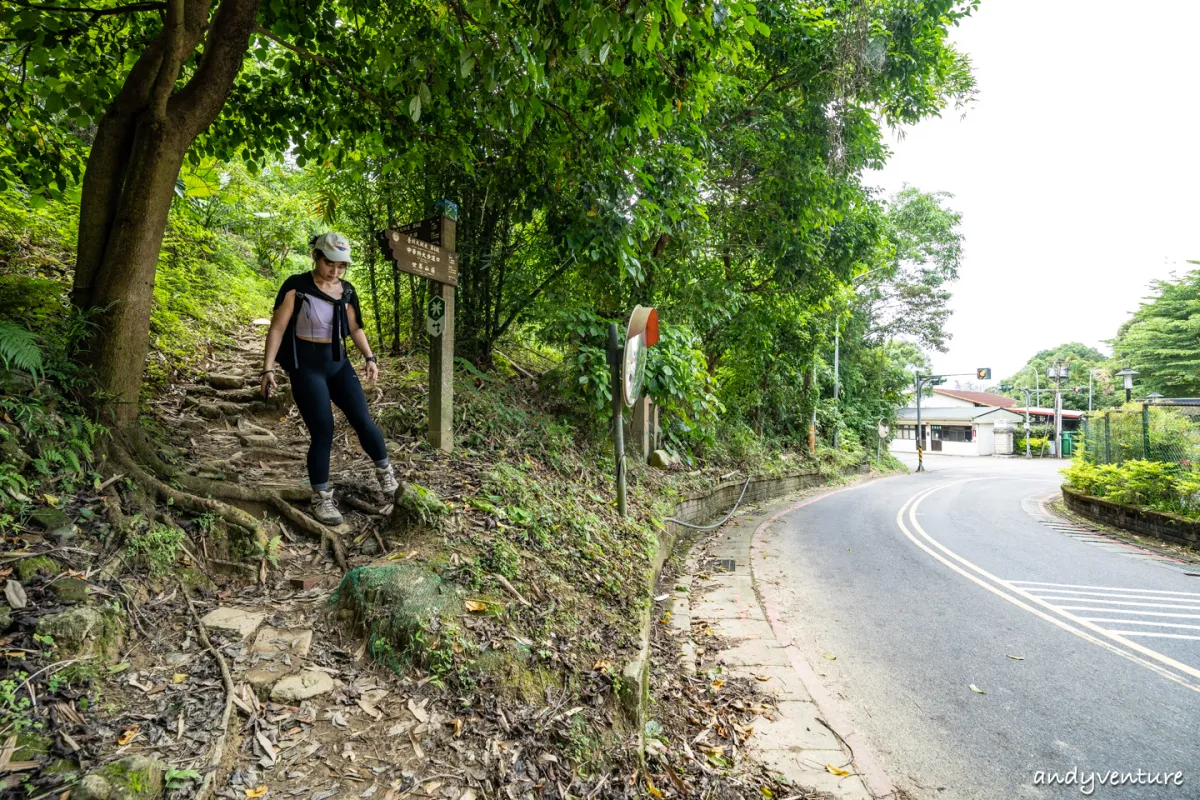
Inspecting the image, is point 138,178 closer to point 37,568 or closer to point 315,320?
point 315,320

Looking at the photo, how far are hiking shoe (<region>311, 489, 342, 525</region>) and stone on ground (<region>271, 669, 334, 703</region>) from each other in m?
1.36

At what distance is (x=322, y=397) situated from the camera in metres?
3.67

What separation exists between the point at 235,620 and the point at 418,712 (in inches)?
43.3

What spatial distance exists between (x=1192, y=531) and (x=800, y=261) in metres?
7.48

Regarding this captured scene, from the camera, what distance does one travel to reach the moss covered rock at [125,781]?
5.37 ft

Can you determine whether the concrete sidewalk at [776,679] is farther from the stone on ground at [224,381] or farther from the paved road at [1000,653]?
the stone on ground at [224,381]

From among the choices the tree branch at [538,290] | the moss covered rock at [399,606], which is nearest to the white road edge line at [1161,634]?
the moss covered rock at [399,606]

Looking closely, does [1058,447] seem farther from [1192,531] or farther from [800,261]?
[800,261]

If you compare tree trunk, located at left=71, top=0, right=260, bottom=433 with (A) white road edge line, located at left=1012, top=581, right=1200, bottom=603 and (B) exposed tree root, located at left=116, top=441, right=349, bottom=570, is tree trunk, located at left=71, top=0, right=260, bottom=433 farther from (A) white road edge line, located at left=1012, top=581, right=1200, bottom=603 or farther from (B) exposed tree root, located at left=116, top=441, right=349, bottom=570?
(A) white road edge line, located at left=1012, top=581, right=1200, bottom=603

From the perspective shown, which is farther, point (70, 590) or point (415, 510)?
point (415, 510)

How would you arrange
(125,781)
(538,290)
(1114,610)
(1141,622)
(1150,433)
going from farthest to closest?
(1150,433)
(538,290)
(1114,610)
(1141,622)
(125,781)

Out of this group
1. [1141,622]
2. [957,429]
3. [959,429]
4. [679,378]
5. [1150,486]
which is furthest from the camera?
[957,429]

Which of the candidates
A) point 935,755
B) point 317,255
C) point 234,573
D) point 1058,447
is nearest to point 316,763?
point 234,573

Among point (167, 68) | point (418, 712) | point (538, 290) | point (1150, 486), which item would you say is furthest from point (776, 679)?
point (1150, 486)
